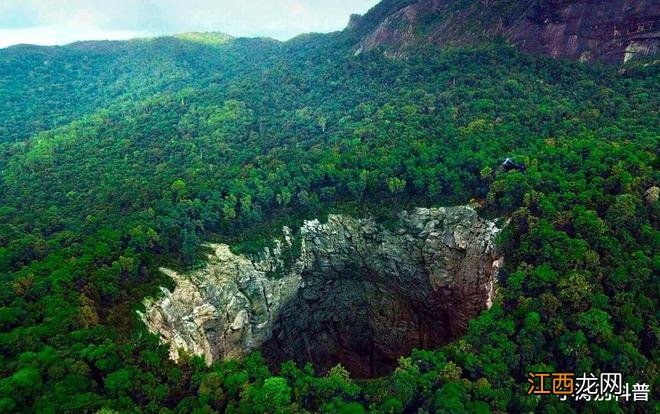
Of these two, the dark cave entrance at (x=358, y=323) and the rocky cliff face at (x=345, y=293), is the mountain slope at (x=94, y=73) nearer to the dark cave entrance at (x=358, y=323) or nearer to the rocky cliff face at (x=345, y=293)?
the rocky cliff face at (x=345, y=293)

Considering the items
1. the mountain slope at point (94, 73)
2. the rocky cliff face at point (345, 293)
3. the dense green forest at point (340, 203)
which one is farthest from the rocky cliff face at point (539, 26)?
the mountain slope at point (94, 73)

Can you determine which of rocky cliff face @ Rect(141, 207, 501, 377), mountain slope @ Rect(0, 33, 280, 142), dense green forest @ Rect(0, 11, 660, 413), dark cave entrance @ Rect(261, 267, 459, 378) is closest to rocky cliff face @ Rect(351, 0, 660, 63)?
dense green forest @ Rect(0, 11, 660, 413)

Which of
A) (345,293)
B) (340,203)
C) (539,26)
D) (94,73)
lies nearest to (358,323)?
(345,293)

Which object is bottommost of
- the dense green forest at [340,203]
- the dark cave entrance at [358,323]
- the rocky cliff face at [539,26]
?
the dark cave entrance at [358,323]

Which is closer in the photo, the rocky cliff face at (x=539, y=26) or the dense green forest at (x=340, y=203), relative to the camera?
the dense green forest at (x=340, y=203)

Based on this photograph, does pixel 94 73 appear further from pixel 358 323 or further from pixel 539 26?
pixel 539 26

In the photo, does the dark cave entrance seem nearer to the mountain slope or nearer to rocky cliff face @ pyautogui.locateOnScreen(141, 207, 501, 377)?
rocky cliff face @ pyautogui.locateOnScreen(141, 207, 501, 377)
